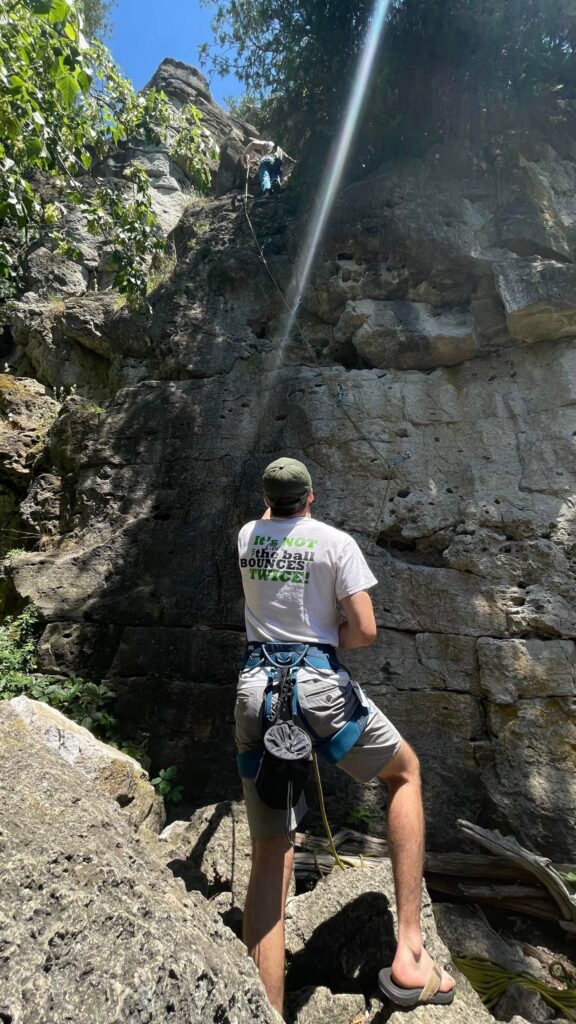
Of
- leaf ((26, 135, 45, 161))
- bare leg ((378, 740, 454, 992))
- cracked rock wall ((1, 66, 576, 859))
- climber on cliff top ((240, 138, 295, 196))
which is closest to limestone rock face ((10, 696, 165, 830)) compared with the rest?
cracked rock wall ((1, 66, 576, 859))

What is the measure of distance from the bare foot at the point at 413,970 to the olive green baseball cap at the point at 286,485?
5.74 ft

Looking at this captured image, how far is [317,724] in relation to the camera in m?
2.21

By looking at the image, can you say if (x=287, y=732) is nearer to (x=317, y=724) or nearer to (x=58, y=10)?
→ (x=317, y=724)

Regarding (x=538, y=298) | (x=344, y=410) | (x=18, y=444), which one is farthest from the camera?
(x=18, y=444)

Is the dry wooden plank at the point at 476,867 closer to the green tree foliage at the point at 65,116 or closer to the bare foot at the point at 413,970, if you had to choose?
the bare foot at the point at 413,970

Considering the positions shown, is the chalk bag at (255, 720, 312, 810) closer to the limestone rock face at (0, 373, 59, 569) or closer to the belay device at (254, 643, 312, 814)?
the belay device at (254, 643, 312, 814)

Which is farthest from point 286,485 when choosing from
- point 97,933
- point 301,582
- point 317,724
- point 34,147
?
point 34,147

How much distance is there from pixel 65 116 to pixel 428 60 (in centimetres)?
401

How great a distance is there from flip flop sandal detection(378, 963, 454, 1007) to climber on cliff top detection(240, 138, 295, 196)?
7119 mm

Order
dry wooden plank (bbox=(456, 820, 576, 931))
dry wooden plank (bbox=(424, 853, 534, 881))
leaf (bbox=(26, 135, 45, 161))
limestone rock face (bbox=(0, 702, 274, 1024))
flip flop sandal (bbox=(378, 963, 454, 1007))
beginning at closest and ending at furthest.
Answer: limestone rock face (bbox=(0, 702, 274, 1024)) < flip flop sandal (bbox=(378, 963, 454, 1007)) < dry wooden plank (bbox=(456, 820, 576, 931)) < dry wooden plank (bbox=(424, 853, 534, 881)) < leaf (bbox=(26, 135, 45, 161))

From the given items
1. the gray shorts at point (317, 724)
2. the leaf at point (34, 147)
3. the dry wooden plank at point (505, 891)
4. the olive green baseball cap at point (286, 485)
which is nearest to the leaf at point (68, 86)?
the leaf at point (34, 147)

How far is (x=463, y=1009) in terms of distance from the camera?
201 cm

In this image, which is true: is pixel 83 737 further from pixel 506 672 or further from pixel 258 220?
pixel 258 220

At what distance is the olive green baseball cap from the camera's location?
2.60 metres
